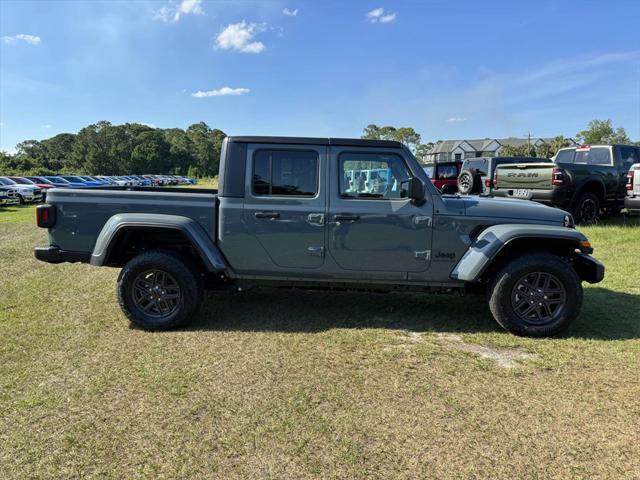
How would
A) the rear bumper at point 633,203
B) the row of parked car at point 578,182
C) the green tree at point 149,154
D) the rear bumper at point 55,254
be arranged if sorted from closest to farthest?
the rear bumper at point 55,254
the rear bumper at point 633,203
the row of parked car at point 578,182
the green tree at point 149,154

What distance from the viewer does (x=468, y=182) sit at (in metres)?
9.41

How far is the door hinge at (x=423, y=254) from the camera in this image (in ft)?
13.4

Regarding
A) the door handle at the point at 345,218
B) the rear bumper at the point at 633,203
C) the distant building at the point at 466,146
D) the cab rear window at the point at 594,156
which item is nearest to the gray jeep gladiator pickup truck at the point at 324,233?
the door handle at the point at 345,218

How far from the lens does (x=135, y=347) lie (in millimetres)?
3791

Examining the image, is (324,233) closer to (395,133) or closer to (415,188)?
(415,188)

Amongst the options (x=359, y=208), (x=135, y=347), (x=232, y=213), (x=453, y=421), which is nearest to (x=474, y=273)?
(x=359, y=208)

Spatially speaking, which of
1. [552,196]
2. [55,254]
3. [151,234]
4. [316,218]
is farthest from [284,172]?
[552,196]

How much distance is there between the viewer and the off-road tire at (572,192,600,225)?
10.2 m

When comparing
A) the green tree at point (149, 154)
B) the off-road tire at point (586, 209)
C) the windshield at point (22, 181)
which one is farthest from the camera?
the green tree at point (149, 154)

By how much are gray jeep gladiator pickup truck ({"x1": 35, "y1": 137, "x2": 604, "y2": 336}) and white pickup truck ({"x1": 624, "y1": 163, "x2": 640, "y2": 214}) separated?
6521 millimetres

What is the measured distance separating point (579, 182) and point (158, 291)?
969 cm

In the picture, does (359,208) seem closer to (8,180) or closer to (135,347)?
(135,347)

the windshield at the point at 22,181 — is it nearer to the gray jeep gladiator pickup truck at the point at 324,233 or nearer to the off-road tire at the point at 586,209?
the gray jeep gladiator pickup truck at the point at 324,233

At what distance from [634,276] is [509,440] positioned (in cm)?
472
